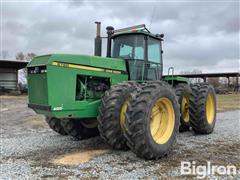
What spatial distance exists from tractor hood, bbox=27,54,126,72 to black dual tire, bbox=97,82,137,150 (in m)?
0.80

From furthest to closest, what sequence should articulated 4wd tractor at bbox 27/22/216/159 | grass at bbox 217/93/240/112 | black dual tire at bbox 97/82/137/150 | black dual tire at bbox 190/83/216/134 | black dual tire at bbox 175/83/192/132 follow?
1. grass at bbox 217/93/240/112
2. black dual tire at bbox 175/83/192/132
3. black dual tire at bbox 190/83/216/134
4. black dual tire at bbox 97/82/137/150
5. articulated 4wd tractor at bbox 27/22/216/159

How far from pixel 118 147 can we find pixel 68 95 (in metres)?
1.53

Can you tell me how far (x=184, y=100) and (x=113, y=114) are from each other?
355cm

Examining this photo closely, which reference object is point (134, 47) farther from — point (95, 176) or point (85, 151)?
point (95, 176)

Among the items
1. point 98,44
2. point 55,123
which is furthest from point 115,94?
point 55,123

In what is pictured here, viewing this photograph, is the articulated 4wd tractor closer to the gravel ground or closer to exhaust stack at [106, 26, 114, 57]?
exhaust stack at [106, 26, 114, 57]

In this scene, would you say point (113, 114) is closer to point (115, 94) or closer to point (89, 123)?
point (115, 94)

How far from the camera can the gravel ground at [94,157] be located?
538 centimetres

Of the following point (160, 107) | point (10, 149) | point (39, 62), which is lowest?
point (10, 149)

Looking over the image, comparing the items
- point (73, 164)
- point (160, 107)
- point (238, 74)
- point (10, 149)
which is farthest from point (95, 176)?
point (238, 74)

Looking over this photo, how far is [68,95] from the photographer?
20.5ft

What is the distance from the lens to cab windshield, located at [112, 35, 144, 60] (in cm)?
754

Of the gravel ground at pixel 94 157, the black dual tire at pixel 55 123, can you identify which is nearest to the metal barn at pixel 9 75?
the gravel ground at pixel 94 157

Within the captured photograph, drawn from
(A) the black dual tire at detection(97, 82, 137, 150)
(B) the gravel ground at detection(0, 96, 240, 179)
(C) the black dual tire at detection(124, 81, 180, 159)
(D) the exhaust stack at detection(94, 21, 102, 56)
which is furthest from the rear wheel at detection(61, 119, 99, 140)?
(C) the black dual tire at detection(124, 81, 180, 159)
